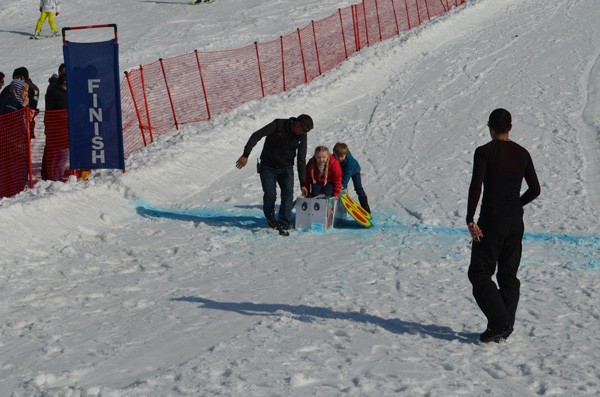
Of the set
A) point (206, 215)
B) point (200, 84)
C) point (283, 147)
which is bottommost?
point (206, 215)

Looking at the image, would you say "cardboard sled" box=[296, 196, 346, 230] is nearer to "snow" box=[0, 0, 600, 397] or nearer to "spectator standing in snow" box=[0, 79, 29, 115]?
"snow" box=[0, 0, 600, 397]

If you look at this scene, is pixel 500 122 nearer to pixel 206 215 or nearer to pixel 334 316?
pixel 334 316

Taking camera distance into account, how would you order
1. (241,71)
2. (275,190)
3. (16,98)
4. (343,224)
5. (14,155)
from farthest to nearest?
1. (241,71)
2. (16,98)
3. (14,155)
4. (343,224)
5. (275,190)

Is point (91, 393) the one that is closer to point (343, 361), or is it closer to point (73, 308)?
point (343, 361)

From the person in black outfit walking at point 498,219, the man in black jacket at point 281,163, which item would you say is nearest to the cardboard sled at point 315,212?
the man in black jacket at point 281,163

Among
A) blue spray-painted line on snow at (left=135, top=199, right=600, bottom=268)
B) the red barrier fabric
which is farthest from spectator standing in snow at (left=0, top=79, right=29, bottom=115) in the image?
blue spray-painted line on snow at (left=135, top=199, right=600, bottom=268)

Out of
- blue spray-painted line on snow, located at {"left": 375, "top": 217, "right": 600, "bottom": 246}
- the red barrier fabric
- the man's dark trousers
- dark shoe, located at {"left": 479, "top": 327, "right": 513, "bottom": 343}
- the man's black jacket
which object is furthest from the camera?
the red barrier fabric

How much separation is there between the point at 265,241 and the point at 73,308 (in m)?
3.21

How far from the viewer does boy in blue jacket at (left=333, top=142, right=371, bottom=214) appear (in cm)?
1237

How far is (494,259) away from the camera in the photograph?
7258 mm

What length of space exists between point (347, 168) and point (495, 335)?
5.50m

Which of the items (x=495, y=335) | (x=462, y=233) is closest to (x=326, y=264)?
(x=462, y=233)

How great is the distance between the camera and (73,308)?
8.76 m

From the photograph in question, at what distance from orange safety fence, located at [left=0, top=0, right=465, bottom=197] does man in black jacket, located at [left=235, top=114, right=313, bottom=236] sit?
12.3 ft
